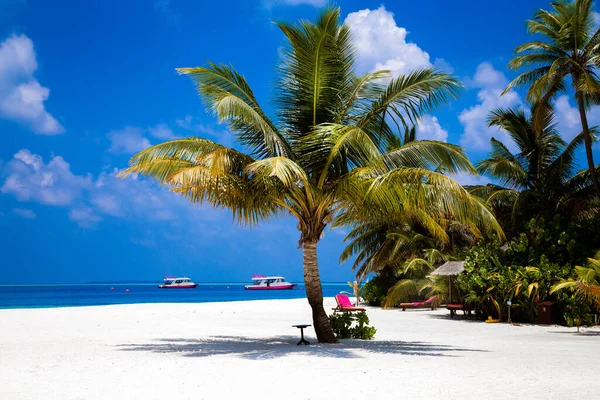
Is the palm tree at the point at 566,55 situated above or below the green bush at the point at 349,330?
above

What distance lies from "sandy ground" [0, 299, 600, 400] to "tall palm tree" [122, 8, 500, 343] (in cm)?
229

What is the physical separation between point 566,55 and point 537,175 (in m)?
4.46

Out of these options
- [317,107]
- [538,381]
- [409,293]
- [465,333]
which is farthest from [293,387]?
[409,293]

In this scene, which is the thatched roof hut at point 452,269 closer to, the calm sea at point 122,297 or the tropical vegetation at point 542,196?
the tropical vegetation at point 542,196

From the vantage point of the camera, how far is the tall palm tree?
11367mm

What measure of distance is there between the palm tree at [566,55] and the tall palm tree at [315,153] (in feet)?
30.7

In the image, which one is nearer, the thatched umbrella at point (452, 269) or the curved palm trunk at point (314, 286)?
the curved palm trunk at point (314, 286)

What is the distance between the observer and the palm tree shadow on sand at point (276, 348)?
11.2 m

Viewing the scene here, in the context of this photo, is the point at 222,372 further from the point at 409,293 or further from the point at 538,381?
the point at 409,293

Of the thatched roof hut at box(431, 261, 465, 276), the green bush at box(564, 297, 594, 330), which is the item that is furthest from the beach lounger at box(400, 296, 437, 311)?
the green bush at box(564, 297, 594, 330)

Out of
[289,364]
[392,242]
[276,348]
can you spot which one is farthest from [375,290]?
[289,364]

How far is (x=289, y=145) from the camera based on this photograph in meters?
12.4

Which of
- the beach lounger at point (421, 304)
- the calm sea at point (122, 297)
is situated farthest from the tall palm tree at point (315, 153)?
the calm sea at point (122, 297)

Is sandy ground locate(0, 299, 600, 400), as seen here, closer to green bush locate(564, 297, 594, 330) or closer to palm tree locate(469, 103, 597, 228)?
green bush locate(564, 297, 594, 330)
